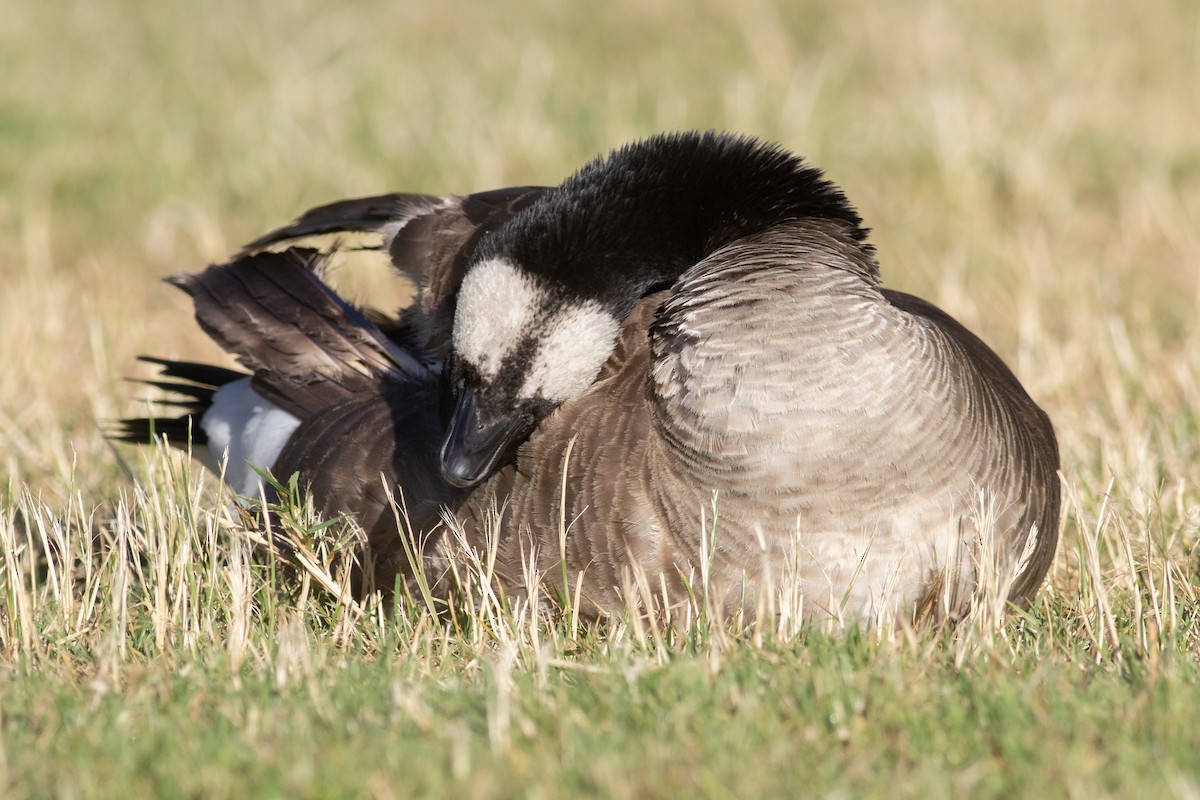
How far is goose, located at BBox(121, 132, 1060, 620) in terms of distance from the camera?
10.8ft

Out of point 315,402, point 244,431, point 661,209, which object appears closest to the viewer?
point 661,209

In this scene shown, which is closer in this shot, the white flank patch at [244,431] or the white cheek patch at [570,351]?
the white cheek patch at [570,351]

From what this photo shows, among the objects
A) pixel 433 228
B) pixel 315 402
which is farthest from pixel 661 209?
pixel 315 402

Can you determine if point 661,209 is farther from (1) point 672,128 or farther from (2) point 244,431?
(1) point 672,128

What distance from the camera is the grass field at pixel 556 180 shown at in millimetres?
2443

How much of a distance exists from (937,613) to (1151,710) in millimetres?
859

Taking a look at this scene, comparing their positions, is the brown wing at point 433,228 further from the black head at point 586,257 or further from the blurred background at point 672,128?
the blurred background at point 672,128

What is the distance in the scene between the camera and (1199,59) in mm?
9641

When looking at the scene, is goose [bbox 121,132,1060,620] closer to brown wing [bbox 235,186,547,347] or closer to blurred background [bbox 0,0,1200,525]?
brown wing [bbox 235,186,547,347]

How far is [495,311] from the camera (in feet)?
11.1

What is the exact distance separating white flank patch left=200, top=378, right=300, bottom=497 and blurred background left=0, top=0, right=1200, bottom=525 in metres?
0.48

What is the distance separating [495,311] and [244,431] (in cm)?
179

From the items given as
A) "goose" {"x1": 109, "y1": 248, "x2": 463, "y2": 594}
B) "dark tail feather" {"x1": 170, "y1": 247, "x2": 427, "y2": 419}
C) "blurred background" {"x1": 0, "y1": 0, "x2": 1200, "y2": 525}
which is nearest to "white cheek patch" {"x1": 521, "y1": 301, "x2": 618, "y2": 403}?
"goose" {"x1": 109, "y1": 248, "x2": 463, "y2": 594}

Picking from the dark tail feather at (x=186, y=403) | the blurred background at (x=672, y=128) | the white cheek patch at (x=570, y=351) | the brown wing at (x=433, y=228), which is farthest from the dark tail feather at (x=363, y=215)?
the blurred background at (x=672, y=128)
